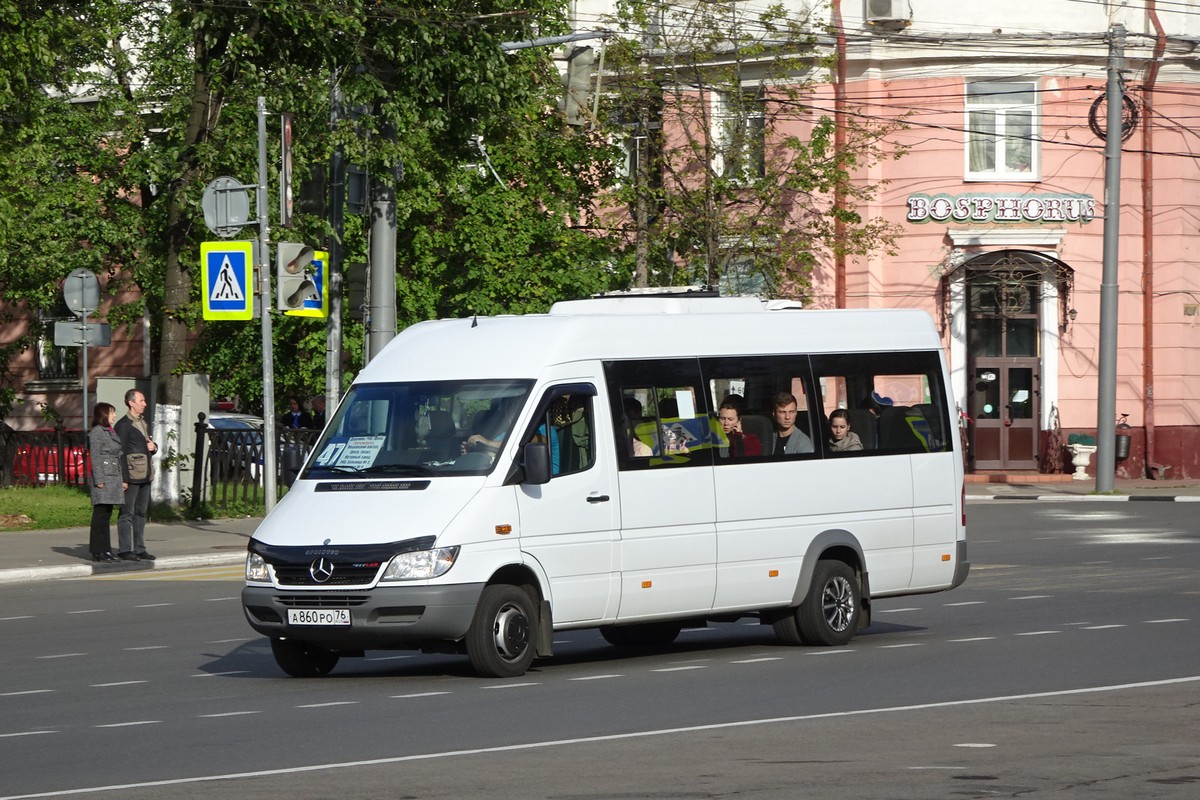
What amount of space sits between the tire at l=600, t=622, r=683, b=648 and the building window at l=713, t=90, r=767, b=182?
2516 cm

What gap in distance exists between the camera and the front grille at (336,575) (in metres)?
12.1

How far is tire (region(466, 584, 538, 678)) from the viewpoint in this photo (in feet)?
40.4

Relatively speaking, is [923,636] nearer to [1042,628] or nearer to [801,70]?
[1042,628]

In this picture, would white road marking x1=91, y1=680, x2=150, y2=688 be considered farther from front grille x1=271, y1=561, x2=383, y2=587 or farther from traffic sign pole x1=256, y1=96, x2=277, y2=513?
traffic sign pole x1=256, y1=96, x2=277, y2=513

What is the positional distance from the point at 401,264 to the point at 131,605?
2140 centimetres

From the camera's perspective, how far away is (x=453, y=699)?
11633 millimetres

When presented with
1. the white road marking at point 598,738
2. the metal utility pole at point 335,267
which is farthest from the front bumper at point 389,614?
the metal utility pole at point 335,267

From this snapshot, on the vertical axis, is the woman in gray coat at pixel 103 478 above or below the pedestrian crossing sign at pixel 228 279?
below

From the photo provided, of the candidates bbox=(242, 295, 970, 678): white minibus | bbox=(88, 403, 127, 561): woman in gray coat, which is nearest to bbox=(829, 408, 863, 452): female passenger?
bbox=(242, 295, 970, 678): white minibus

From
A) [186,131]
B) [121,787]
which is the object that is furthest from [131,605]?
[186,131]

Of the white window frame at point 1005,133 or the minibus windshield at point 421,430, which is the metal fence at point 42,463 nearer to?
the white window frame at point 1005,133

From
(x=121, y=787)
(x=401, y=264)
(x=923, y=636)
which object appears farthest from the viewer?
(x=401, y=264)

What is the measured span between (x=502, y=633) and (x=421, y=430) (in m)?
1.41

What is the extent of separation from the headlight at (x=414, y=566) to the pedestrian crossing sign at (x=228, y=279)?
12.5 meters
